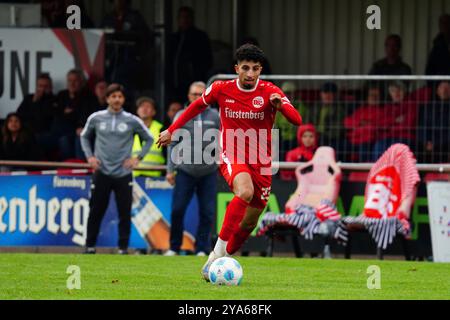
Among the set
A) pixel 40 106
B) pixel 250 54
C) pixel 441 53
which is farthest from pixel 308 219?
pixel 250 54

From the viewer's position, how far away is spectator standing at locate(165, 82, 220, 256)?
18672 mm

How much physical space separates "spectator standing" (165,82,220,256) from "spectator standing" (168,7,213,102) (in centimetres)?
316

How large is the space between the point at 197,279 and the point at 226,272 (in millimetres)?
862

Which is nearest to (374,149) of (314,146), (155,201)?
(314,146)

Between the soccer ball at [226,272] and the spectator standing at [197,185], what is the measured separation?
551cm

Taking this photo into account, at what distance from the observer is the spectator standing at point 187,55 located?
2186cm

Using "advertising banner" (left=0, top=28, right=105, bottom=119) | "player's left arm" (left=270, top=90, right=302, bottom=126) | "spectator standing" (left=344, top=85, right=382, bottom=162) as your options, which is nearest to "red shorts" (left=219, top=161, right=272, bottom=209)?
"player's left arm" (left=270, top=90, right=302, bottom=126)

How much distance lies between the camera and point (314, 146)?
19.2 metres

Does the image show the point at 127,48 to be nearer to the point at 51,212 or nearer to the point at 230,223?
the point at 51,212

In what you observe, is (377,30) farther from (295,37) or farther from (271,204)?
(271,204)

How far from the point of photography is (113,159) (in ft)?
62.1

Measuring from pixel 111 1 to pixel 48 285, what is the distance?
10.6 meters

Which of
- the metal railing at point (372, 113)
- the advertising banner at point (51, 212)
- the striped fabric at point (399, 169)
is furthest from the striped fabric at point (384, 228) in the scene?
the advertising banner at point (51, 212)

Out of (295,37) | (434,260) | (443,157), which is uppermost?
(295,37)
